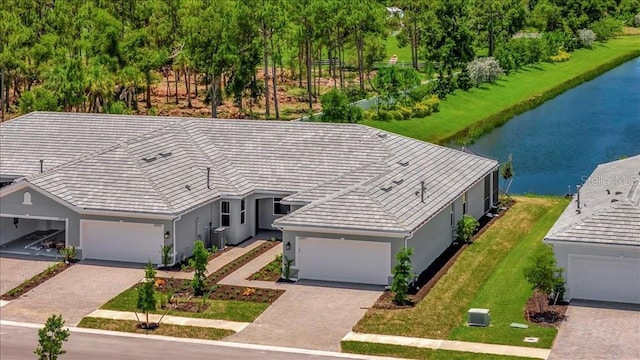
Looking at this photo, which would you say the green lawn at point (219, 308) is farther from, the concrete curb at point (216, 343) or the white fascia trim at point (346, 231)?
the white fascia trim at point (346, 231)

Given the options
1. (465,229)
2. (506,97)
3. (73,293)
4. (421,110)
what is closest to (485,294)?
(465,229)

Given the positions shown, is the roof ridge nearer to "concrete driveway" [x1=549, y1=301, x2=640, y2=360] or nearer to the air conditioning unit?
the air conditioning unit

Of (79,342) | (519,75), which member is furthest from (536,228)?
(519,75)

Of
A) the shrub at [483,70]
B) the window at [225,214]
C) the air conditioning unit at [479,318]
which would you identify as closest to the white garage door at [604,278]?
the air conditioning unit at [479,318]

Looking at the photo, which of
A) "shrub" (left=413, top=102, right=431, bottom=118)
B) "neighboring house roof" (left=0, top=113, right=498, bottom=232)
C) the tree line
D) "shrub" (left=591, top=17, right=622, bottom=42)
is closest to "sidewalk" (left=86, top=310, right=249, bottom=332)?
"neighboring house roof" (left=0, top=113, right=498, bottom=232)

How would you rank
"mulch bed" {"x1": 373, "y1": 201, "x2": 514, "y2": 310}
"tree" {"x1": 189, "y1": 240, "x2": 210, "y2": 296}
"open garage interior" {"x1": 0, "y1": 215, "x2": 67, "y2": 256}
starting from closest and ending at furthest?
1. "mulch bed" {"x1": 373, "y1": 201, "x2": 514, "y2": 310}
2. "tree" {"x1": 189, "y1": 240, "x2": 210, "y2": 296}
3. "open garage interior" {"x1": 0, "y1": 215, "x2": 67, "y2": 256}

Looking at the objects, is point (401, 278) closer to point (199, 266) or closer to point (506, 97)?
point (199, 266)
